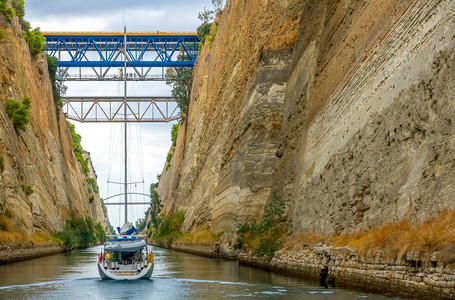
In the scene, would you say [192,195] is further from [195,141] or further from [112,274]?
[112,274]

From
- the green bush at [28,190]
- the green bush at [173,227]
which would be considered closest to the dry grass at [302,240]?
the green bush at [28,190]

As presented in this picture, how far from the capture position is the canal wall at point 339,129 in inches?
615

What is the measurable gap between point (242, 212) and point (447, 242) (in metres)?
23.5

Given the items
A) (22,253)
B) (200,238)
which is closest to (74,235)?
(200,238)

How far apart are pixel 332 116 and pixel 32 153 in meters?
29.3

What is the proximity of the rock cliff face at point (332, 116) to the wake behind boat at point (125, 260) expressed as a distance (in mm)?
6022

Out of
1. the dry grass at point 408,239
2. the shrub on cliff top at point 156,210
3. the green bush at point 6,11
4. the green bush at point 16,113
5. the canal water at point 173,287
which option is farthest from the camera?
the shrub on cliff top at point 156,210

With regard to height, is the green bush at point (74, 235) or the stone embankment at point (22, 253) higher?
the green bush at point (74, 235)

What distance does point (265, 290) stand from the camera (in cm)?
1847

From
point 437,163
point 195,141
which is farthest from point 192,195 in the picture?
point 437,163

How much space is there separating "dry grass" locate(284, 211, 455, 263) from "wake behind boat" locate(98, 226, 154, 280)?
7096 millimetres

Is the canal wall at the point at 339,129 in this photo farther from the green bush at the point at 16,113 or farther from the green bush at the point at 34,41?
the green bush at the point at 34,41

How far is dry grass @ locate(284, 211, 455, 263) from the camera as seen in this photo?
12996 mm

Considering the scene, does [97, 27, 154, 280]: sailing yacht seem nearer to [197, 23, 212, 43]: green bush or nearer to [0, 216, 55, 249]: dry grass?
[0, 216, 55, 249]: dry grass
